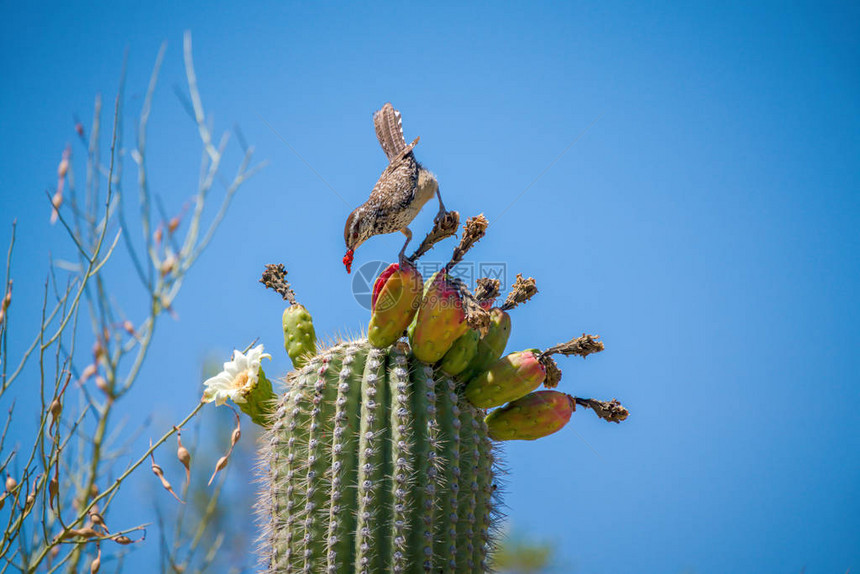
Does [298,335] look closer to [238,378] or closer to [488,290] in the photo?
[238,378]

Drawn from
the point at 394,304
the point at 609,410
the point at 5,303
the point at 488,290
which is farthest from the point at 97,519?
the point at 609,410

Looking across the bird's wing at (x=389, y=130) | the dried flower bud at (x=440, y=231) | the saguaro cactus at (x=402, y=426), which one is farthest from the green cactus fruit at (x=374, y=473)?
the bird's wing at (x=389, y=130)

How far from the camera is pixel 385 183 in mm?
3426

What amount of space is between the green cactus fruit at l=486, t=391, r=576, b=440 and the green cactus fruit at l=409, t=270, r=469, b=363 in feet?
1.42

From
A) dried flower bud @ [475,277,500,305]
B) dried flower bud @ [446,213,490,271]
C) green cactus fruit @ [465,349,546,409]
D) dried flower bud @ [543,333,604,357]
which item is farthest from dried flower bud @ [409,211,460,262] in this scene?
dried flower bud @ [543,333,604,357]

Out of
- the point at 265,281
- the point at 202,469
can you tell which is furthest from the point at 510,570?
the point at 265,281

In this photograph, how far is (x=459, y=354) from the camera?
2.50 metres

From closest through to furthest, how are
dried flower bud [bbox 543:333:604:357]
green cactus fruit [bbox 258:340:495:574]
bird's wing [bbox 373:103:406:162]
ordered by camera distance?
green cactus fruit [bbox 258:340:495:574]
dried flower bud [bbox 543:333:604:357]
bird's wing [bbox 373:103:406:162]

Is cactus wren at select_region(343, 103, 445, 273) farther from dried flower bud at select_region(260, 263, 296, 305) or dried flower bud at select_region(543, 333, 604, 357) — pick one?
dried flower bud at select_region(543, 333, 604, 357)

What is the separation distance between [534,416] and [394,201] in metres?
1.31

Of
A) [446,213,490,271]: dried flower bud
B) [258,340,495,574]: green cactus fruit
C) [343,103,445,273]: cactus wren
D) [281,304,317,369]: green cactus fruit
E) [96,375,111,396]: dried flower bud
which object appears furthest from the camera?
[343,103,445,273]: cactus wren

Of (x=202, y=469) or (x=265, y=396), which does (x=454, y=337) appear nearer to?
(x=265, y=396)

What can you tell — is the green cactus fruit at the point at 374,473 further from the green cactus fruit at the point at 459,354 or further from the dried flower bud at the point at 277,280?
the dried flower bud at the point at 277,280

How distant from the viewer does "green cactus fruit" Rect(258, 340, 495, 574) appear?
2.18 m
